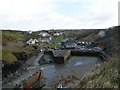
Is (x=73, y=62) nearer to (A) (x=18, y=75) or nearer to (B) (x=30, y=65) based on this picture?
(B) (x=30, y=65)

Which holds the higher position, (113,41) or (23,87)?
(113,41)

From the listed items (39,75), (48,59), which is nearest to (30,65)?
(48,59)

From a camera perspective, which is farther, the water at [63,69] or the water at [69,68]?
the water at [69,68]

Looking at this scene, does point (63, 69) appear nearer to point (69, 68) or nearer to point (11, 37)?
point (69, 68)

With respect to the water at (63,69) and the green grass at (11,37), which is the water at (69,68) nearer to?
the water at (63,69)

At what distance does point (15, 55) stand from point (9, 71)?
27.1ft

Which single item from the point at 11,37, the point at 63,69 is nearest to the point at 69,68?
the point at 63,69

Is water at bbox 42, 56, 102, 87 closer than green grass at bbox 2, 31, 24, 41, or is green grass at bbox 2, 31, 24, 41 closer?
water at bbox 42, 56, 102, 87

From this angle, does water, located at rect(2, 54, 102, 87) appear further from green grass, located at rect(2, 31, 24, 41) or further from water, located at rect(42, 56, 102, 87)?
green grass, located at rect(2, 31, 24, 41)

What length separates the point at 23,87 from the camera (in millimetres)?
28750

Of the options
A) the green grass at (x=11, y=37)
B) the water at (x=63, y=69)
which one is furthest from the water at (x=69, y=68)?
the green grass at (x=11, y=37)

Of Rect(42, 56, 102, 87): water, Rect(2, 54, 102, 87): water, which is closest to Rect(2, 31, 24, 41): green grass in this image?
Rect(2, 54, 102, 87): water

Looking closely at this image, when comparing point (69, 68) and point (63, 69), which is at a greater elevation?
point (69, 68)

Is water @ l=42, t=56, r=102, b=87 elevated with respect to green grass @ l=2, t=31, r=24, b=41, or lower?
lower
